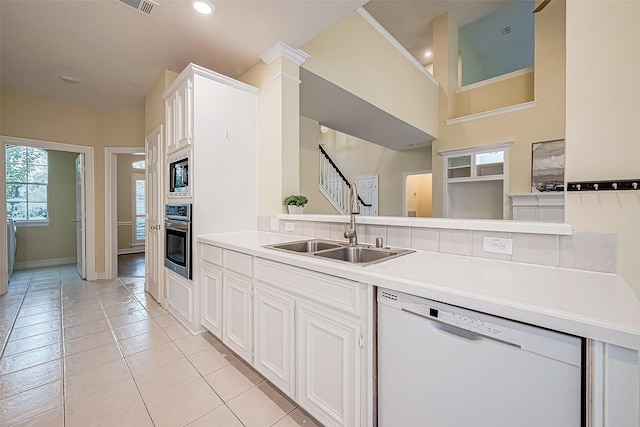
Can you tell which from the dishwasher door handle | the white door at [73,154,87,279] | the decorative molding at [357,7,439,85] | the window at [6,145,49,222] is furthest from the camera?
the window at [6,145,49,222]

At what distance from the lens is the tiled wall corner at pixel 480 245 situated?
1.32 metres

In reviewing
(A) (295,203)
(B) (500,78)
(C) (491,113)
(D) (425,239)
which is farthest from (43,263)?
(B) (500,78)

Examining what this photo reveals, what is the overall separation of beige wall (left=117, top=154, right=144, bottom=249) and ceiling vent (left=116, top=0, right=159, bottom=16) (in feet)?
16.8

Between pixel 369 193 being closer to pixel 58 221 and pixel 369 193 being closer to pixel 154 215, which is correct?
pixel 154 215

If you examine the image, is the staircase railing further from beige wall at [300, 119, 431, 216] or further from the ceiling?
the ceiling

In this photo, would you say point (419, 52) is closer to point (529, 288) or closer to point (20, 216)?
point (529, 288)

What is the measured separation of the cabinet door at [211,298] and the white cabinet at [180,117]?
1.16m

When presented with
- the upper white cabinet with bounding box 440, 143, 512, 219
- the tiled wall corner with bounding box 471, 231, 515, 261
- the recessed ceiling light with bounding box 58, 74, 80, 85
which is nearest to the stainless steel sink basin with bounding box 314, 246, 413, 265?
A: the tiled wall corner with bounding box 471, 231, 515, 261

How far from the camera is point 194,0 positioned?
1935mm

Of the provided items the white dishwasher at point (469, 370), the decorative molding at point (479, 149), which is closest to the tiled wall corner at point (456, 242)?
the white dishwasher at point (469, 370)

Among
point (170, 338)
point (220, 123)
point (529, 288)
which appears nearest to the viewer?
point (529, 288)

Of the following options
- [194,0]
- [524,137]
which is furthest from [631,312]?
[524,137]

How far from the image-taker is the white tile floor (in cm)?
149

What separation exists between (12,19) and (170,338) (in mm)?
2907
